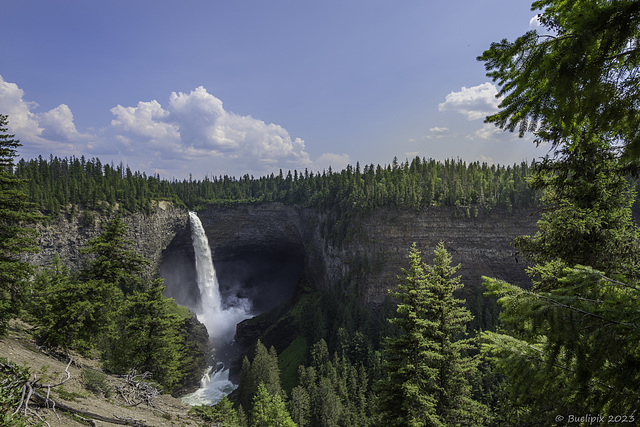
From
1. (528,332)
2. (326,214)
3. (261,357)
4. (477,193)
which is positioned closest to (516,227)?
(477,193)

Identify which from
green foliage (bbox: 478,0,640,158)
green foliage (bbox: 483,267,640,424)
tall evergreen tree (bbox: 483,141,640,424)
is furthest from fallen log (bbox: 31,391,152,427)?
green foliage (bbox: 478,0,640,158)

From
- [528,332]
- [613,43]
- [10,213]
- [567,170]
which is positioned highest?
[613,43]

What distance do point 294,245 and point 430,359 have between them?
9132cm

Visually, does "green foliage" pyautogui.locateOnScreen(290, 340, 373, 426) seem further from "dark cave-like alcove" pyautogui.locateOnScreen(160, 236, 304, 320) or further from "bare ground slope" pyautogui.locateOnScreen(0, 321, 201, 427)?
"dark cave-like alcove" pyautogui.locateOnScreen(160, 236, 304, 320)

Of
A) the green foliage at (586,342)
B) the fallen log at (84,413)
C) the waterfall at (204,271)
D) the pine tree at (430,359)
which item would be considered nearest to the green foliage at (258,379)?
the pine tree at (430,359)

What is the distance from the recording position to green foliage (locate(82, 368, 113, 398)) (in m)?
12.8

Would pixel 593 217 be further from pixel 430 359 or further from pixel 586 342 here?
pixel 430 359

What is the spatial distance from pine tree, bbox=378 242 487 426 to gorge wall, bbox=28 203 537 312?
4253cm

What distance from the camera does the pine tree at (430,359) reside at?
12734 millimetres

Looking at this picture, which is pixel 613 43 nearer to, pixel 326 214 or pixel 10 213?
pixel 10 213

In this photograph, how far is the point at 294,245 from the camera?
339ft

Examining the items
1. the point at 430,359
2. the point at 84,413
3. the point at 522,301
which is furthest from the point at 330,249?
the point at 522,301

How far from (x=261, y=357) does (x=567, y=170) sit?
43.9 metres

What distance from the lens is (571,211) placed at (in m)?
9.15
